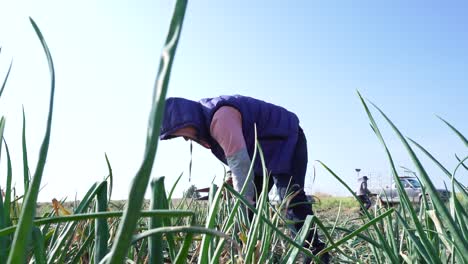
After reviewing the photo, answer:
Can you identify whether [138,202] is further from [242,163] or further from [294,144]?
[294,144]

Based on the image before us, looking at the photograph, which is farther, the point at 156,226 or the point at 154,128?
the point at 156,226

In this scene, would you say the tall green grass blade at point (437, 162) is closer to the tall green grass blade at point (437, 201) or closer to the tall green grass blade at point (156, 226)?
the tall green grass blade at point (437, 201)

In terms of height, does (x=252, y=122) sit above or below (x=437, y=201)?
above

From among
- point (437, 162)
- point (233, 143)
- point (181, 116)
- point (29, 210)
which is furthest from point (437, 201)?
point (181, 116)

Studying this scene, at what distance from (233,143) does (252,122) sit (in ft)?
0.97

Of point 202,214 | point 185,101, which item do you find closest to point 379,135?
point 202,214

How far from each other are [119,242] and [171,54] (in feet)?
0.18

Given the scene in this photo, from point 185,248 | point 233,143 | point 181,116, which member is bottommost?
point 185,248

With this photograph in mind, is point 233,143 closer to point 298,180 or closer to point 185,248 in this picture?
point 298,180

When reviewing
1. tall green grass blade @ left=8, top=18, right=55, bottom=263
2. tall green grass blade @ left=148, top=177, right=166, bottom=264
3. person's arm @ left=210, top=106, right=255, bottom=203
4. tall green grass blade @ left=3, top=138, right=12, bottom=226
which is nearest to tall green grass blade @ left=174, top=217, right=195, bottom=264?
tall green grass blade @ left=148, top=177, right=166, bottom=264

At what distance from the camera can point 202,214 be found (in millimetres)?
1579

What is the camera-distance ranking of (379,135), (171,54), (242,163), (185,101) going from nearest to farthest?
(171,54) < (379,135) < (242,163) < (185,101)

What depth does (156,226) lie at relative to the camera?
0.37 metres

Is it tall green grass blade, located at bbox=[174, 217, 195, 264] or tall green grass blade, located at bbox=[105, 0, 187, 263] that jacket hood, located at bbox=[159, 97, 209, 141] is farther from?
tall green grass blade, located at bbox=[105, 0, 187, 263]
